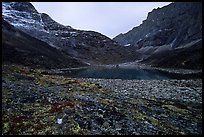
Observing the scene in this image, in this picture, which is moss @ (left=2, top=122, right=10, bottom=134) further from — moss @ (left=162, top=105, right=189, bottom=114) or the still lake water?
the still lake water

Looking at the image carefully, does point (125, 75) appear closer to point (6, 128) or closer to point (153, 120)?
point (153, 120)

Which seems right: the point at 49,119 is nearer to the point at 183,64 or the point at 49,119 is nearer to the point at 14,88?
the point at 14,88

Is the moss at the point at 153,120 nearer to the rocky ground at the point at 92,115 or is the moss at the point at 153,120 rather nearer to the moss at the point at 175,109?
the rocky ground at the point at 92,115

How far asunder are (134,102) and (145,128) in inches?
465

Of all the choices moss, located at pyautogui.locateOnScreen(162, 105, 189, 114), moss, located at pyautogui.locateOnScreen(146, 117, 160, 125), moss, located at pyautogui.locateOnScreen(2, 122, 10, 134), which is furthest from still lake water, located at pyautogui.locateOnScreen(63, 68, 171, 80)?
moss, located at pyautogui.locateOnScreen(2, 122, 10, 134)

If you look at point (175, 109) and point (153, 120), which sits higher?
point (175, 109)

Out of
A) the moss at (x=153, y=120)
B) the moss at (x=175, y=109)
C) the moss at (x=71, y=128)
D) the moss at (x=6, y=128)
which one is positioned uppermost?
the moss at (x=175, y=109)

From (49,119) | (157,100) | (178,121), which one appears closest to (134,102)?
(157,100)

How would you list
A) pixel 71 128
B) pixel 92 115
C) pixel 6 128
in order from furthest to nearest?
pixel 92 115 < pixel 6 128 < pixel 71 128

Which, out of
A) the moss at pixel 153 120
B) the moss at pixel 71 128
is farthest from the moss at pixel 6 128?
the moss at pixel 153 120

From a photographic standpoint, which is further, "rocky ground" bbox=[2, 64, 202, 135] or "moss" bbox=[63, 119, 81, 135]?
"rocky ground" bbox=[2, 64, 202, 135]

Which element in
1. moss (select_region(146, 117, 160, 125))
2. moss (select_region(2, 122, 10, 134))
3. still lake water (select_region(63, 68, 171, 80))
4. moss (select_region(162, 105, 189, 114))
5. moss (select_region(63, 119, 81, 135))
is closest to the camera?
moss (select_region(63, 119, 81, 135))

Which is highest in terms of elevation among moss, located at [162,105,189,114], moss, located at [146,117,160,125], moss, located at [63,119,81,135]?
moss, located at [162,105,189,114]

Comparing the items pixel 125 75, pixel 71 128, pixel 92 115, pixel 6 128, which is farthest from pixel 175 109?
pixel 125 75
